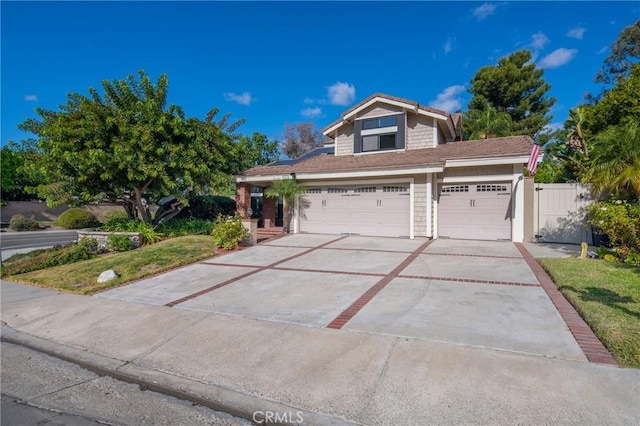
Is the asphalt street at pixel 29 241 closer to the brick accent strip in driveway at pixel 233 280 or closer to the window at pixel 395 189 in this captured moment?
the brick accent strip in driveway at pixel 233 280

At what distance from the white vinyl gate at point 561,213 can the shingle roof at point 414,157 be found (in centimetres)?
160

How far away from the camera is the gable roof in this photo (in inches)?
579

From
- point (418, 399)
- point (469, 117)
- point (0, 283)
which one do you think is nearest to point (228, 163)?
point (0, 283)

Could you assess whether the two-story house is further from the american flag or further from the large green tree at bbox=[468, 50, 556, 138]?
the large green tree at bbox=[468, 50, 556, 138]

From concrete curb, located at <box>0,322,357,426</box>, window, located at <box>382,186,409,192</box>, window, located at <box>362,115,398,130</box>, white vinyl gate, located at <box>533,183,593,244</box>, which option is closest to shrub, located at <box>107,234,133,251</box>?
concrete curb, located at <box>0,322,357,426</box>

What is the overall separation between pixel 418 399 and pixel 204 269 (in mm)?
7166

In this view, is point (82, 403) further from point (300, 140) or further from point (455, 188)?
point (300, 140)

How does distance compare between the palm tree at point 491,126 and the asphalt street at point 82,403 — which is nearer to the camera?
the asphalt street at point 82,403

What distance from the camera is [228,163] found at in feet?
50.1

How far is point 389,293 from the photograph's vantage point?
250 inches

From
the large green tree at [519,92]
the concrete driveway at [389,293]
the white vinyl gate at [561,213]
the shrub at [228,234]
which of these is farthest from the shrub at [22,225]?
the large green tree at [519,92]

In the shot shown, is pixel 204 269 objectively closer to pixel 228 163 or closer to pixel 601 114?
pixel 228 163

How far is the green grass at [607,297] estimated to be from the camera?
12.7 ft

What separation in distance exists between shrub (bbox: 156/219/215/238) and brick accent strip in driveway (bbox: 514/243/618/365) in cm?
1196
